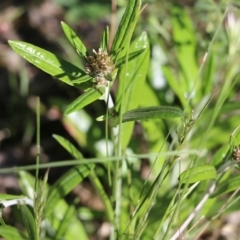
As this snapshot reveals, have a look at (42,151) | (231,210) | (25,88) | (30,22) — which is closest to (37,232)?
(231,210)

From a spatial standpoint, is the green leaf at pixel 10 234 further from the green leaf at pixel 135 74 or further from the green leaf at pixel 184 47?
the green leaf at pixel 184 47

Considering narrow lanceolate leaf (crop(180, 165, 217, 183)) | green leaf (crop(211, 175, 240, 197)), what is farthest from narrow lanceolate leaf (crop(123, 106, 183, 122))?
green leaf (crop(211, 175, 240, 197))

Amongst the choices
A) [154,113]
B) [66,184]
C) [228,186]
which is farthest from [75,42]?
[228,186]

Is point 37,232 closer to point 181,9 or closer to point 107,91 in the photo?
point 107,91

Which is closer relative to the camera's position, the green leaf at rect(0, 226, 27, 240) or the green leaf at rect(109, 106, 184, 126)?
the green leaf at rect(109, 106, 184, 126)

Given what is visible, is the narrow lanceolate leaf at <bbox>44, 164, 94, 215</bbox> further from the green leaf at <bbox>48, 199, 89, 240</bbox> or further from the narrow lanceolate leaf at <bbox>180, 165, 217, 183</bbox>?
the narrow lanceolate leaf at <bbox>180, 165, 217, 183</bbox>

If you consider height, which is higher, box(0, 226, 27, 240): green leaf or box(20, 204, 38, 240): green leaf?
box(20, 204, 38, 240): green leaf

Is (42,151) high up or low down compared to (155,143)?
down
